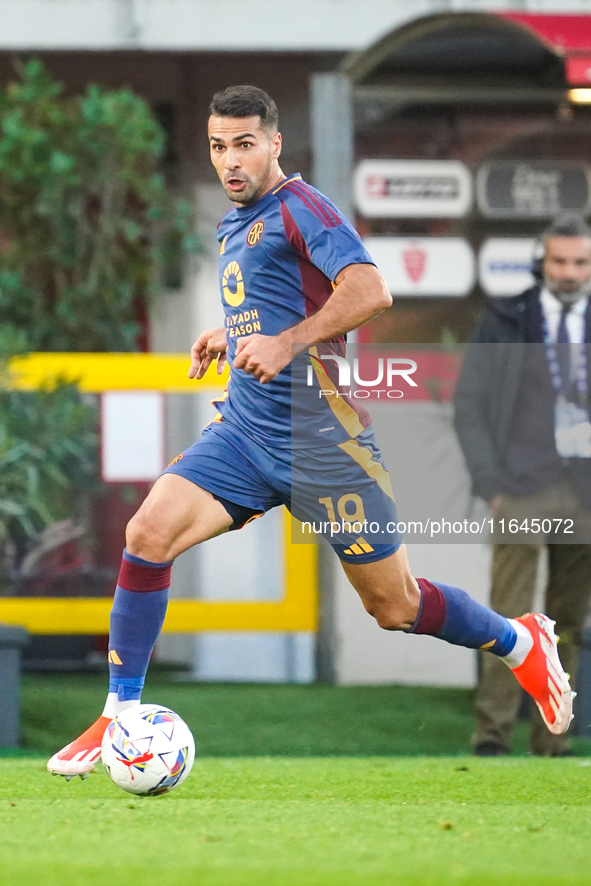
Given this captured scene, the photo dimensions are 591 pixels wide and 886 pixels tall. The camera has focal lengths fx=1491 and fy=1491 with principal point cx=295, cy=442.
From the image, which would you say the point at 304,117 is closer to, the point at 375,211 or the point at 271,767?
the point at 375,211

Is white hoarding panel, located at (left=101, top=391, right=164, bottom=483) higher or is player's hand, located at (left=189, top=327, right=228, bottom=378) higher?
player's hand, located at (left=189, top=327, right=228, bottom=378)

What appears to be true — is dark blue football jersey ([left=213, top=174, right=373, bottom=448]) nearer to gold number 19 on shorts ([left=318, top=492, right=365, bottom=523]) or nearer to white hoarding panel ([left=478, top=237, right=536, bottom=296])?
gold number 19 on shorts ([left=318, top=492, right=365, bottom=523])

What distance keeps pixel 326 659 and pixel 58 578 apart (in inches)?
67.4

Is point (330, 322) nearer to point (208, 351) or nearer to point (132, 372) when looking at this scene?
point (208, 351)

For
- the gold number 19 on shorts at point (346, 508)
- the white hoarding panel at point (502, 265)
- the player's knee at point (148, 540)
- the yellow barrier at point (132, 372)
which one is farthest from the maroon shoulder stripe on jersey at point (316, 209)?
the white hoarding panel at point (502, 265)

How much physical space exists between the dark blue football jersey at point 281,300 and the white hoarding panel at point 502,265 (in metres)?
4.74

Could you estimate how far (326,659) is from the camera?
9016 millimetres

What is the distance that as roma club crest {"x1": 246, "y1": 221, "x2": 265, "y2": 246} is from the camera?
4.43 m

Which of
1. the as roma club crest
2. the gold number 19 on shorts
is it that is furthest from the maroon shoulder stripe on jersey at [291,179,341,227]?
the gold number 19 on shorts

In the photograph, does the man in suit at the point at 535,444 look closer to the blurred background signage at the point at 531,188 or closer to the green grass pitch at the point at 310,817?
the green grass pitch at the point at 310,817

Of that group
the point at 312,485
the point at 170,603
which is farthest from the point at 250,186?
the point at 170,603

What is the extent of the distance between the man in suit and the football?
271 centimetres

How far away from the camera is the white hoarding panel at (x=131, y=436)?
8602 mm

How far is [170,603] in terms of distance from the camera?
27.9ft
